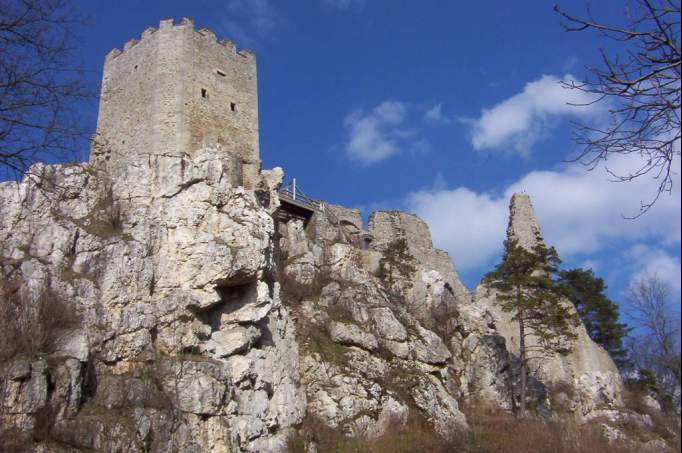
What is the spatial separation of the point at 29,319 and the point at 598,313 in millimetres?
28807

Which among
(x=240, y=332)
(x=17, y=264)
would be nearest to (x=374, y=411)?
(x=240, y=332)

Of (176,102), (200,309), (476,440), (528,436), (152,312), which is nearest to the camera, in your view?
(152,312)

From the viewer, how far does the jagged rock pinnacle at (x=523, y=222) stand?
1358 inches

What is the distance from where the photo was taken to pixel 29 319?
16797 millimetres

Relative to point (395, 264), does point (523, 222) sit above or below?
above

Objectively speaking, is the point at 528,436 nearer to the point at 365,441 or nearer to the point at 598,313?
the point at 365,441

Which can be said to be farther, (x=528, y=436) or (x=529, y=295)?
(x=529, y=295)

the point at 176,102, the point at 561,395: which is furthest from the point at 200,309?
the point at 561,395

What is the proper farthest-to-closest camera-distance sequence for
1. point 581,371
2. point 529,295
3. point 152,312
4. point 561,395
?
point 581,371
point 561,395
point 529,295
point 152,312

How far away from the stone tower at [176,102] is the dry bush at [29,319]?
5852 millimetres

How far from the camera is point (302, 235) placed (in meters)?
26.7

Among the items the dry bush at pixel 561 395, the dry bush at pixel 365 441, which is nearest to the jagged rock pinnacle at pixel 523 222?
the dry bush at pixel 561 395

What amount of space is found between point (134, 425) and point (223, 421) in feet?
7.56

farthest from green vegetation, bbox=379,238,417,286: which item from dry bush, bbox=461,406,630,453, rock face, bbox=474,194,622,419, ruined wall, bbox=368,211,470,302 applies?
dry bush, bbox=461,406,630,453
